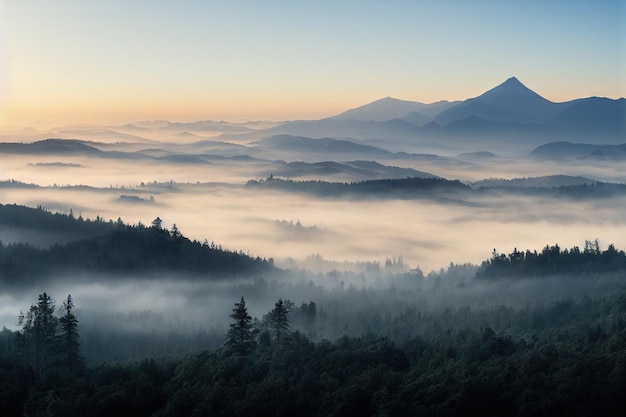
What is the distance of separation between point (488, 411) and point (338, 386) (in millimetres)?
18942

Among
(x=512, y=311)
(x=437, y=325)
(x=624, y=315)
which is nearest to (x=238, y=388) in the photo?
(x=624, y=315)

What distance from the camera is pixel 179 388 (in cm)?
9200

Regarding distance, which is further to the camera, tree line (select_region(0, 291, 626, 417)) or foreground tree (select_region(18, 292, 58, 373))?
foreground tree (select_region(18, 292, 58, 373))

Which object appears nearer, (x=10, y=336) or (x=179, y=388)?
(x=179, y=388)

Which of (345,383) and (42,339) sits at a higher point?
(42,339)

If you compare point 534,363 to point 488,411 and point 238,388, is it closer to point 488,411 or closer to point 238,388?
point 488,411

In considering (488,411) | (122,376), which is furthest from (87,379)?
(488,411)

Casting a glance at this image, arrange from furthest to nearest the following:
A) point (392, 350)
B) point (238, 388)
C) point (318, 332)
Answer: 1. point (318, 332)
2. point (392, 350)
3. point (238, 388)

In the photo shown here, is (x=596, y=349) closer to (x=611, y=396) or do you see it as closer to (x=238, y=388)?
(x=611, y=396)

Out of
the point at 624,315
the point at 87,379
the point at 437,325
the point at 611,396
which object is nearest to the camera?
the point at 611,396

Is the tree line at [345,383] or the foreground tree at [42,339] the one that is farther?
the foreground tree at [42,339]

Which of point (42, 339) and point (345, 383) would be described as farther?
point (42, 339)

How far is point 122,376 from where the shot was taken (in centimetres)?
9925

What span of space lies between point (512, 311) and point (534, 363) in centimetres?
10195
